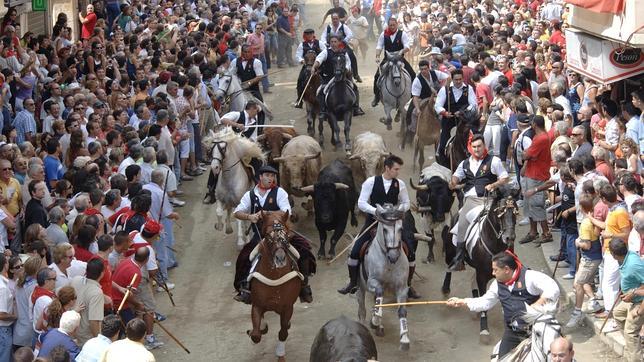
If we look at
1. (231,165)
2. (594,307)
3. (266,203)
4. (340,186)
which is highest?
(266,203)

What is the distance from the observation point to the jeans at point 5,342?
38.7 feet

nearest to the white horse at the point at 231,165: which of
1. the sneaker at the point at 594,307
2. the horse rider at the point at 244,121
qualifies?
the horse rider at the point at 244,121

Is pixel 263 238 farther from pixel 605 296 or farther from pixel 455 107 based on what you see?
pixel 455 107

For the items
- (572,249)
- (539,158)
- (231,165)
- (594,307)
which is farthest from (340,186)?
(594,307)

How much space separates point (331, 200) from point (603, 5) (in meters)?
5.01

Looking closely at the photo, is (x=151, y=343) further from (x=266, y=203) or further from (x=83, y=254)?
(x=266, y=203)

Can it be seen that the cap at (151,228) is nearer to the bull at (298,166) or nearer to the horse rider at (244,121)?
the bull at (298,166)

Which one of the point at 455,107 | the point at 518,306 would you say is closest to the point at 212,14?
the point at 455,107

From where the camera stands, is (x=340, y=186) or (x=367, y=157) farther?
(x=367, y=157)

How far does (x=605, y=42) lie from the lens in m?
18.4

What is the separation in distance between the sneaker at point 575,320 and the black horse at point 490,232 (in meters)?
1.05

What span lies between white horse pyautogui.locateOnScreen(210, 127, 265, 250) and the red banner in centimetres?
553

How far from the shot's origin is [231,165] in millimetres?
18094

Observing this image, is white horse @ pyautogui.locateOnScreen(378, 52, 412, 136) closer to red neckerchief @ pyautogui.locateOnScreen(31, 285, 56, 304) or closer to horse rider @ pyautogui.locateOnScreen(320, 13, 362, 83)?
horse rider @ pyautogui.locateOnScreen(320, 13, 362, 83)
